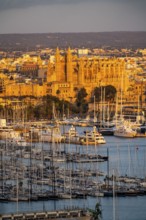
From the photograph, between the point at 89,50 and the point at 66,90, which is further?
the point at 89,50

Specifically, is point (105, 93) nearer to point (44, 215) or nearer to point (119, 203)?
→ point (119, 203)

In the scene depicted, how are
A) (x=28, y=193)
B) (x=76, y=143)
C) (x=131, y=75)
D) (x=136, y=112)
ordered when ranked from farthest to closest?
(x=131, y=75), (x=136, y=112), (x=76, y=143), (x=28, y=193)

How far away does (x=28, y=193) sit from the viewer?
1731cm

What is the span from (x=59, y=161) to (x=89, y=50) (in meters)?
52.8

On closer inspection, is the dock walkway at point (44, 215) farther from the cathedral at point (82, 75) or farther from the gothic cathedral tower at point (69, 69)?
the gothic cathedral tower at point (69, 69)

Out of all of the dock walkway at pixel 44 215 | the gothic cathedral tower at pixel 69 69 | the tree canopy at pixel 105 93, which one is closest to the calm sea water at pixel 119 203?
the dock walkway at pixel 44 215

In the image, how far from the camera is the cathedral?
1821 inches

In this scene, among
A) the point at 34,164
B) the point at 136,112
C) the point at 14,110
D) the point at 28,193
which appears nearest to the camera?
the point at 28,193

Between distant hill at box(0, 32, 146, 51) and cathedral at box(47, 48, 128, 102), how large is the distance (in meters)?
17.0

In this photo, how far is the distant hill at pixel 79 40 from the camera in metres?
71.0

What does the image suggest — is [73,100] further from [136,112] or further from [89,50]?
[89,50]

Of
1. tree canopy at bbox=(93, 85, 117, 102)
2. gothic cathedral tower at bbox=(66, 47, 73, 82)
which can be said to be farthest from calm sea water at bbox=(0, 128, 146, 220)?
gothic cathedral tower at bbox=(66, 47, 73, 82)

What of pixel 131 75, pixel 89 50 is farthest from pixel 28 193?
pixel 89 50

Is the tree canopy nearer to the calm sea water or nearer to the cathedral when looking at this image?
the cathedral
